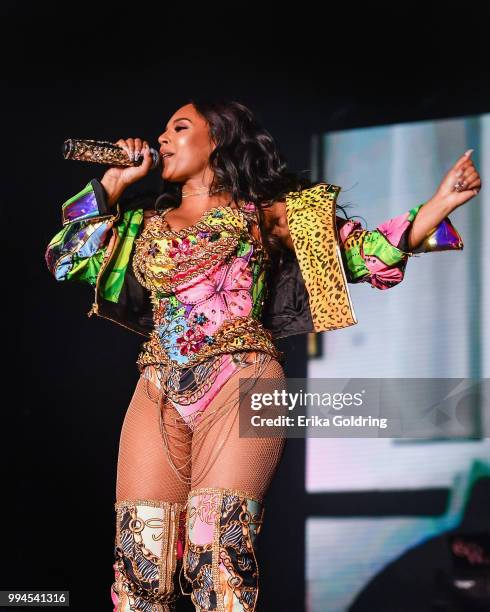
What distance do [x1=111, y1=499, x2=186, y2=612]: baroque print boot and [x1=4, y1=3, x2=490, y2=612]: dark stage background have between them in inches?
51.3

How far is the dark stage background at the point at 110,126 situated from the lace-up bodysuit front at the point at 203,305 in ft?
4.02

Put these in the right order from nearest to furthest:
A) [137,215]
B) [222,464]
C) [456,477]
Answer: [222,464]
[137,215]
[456,477]

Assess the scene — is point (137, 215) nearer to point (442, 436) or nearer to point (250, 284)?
point (250, 284)

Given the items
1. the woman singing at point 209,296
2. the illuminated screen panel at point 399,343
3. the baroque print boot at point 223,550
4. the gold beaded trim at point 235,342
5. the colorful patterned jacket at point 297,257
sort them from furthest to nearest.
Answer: the illuminated screen panel at point 399,343 < the colorful patterned jacket at point 297,257 < the gold beaded trim at point 235,342 < the woman singing at point 209,296 < the baroque print boot at point 223,550

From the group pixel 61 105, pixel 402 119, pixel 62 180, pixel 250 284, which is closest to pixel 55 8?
pixel 61 105

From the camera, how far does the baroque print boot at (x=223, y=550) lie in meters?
2.33

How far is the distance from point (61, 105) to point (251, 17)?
2.36 feet

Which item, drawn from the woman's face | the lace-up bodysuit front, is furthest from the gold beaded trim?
the woman's face

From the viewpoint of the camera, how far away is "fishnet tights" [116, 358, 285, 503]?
95.9 inches

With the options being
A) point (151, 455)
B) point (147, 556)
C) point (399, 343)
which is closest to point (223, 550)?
point (147, 556)

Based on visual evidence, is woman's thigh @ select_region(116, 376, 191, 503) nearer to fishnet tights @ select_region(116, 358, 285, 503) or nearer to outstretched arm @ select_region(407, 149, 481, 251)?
fishnet tights @ select_region(116, 358, 285, 503)

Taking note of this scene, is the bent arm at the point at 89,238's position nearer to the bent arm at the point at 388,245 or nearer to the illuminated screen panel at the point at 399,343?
the bent arm at the point at 388,245

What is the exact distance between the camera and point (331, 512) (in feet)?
12.6

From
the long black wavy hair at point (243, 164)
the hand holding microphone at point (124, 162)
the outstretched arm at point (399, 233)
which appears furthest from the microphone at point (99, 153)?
the outstretched arm at point (399, 233)
